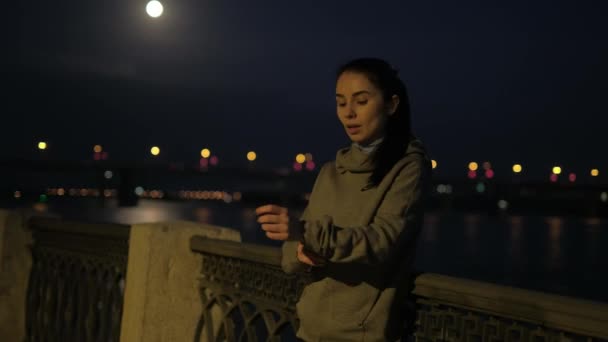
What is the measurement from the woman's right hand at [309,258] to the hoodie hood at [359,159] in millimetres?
300

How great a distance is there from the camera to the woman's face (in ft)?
8.51

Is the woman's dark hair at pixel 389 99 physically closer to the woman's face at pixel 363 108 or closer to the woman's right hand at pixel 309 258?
the woman's face at pixel 363 108

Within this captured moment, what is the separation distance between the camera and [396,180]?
2453 mm

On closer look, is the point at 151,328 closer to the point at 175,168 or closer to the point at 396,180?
the point at 396,180

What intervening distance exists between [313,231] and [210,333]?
2.06 metres

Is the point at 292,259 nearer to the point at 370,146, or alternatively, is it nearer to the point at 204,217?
the point at 370,146

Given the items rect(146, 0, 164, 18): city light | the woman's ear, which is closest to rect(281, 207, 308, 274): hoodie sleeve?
the woman's ear

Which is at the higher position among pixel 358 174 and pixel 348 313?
pixel 358 174

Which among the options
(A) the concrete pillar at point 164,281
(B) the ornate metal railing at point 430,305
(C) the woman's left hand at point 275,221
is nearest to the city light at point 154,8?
(A) the concrete pillar at point 164,281

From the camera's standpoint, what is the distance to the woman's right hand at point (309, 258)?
8.31 feet

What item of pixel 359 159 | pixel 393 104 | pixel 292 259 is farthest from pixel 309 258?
pixel 393 104

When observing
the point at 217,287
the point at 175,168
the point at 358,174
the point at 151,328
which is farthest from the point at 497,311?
the point at 175,168

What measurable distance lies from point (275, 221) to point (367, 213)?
0.32 meters

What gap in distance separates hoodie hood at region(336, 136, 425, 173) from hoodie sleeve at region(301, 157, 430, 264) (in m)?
0.07
